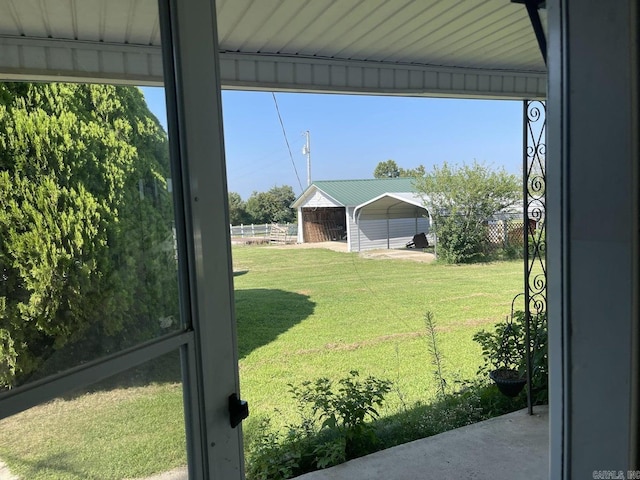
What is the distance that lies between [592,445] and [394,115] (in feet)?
44.8

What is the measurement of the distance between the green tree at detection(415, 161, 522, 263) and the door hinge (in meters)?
9.64

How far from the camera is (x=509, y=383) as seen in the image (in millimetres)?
2684

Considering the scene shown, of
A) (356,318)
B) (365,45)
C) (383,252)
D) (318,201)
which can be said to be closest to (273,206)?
(318,201)

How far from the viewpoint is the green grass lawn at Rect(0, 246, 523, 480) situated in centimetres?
53

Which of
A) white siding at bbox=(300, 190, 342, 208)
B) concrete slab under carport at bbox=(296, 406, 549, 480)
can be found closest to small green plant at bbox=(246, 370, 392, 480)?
concrete slab under carport at bbox=(296, 406, 549, 480)

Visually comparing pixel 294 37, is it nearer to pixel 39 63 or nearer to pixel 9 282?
pixel 39 63

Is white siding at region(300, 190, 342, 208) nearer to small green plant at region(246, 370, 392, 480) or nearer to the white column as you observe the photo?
small green plant at region(246, 370, 392, 480)

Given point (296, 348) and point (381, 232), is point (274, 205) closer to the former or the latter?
point (381, 232)

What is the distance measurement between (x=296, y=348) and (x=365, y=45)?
14.4ft

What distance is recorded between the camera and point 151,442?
2.02 ft

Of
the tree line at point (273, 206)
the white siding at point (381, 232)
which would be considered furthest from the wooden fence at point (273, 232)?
the white siding at point (381, 232)

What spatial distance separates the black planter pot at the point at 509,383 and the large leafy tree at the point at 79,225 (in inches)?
104

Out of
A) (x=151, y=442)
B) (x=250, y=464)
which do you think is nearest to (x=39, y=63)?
(x=151, y=442)

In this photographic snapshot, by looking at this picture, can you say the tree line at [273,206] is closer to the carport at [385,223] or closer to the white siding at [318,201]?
the white siding at [318,201]
